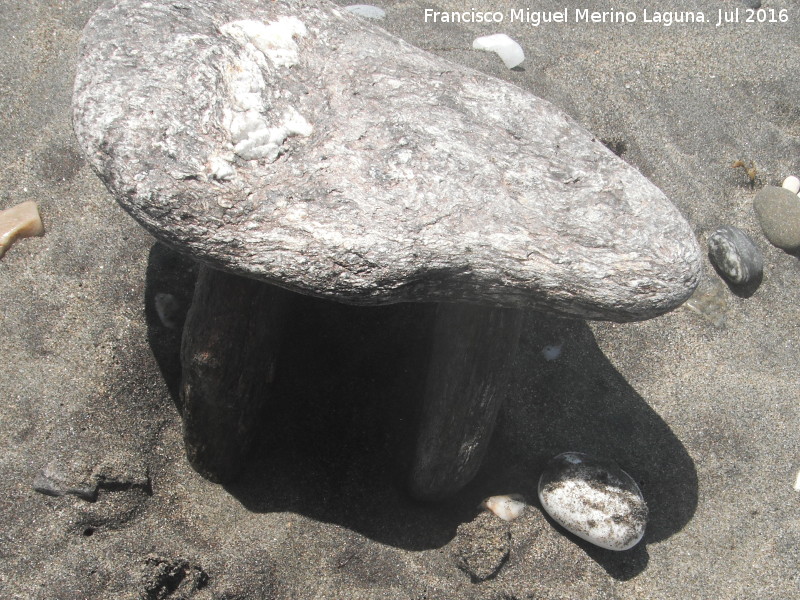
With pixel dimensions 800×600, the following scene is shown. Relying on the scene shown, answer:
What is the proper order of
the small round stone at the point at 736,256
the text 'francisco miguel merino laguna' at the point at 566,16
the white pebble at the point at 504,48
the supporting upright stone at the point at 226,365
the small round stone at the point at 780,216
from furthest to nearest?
1. the text 'francisco miguel merino laguna' at the point at 566,16
2. the white pebble at the point at 504,48
3. the small round stone at the point at 780,216
4. the small round stone at the point at 736,256
5. the supporting upright stone at the point at 226,365

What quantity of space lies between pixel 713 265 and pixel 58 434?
2.64 m

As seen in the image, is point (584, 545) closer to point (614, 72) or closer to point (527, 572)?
point (527, 572)

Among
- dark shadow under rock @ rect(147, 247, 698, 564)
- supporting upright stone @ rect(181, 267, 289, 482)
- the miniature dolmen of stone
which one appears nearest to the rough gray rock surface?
the miniature dolmen of stone

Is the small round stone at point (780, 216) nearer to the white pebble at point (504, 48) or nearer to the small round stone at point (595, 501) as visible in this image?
the white pebble at point (504, 48)

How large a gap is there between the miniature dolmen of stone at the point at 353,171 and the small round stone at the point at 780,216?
149cm

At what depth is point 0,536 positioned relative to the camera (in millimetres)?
2168

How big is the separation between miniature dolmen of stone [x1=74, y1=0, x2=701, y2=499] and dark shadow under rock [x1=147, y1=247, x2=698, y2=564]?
62 cm

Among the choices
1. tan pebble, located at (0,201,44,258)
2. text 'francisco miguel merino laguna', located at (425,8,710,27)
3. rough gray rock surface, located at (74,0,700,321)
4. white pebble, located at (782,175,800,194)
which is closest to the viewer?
rough gray rock surface, located at (74,0,700,321)

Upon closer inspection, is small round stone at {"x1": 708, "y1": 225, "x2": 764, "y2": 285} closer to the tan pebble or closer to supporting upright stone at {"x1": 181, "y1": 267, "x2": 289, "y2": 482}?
supporting upright stone at {"x1": 181, "y1": 267, "x2": 289, "y2": 482}

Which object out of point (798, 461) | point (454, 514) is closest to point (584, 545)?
point (454, 514)

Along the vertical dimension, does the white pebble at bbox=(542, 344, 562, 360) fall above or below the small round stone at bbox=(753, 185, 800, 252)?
below

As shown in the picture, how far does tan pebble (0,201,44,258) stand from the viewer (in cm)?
266

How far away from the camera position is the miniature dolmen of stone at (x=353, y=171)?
1795mm

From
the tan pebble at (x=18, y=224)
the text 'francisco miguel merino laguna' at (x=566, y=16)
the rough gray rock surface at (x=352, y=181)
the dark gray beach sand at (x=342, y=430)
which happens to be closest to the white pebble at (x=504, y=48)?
the text 'francisco miguel merino laguna' at (x=566, y=16)
